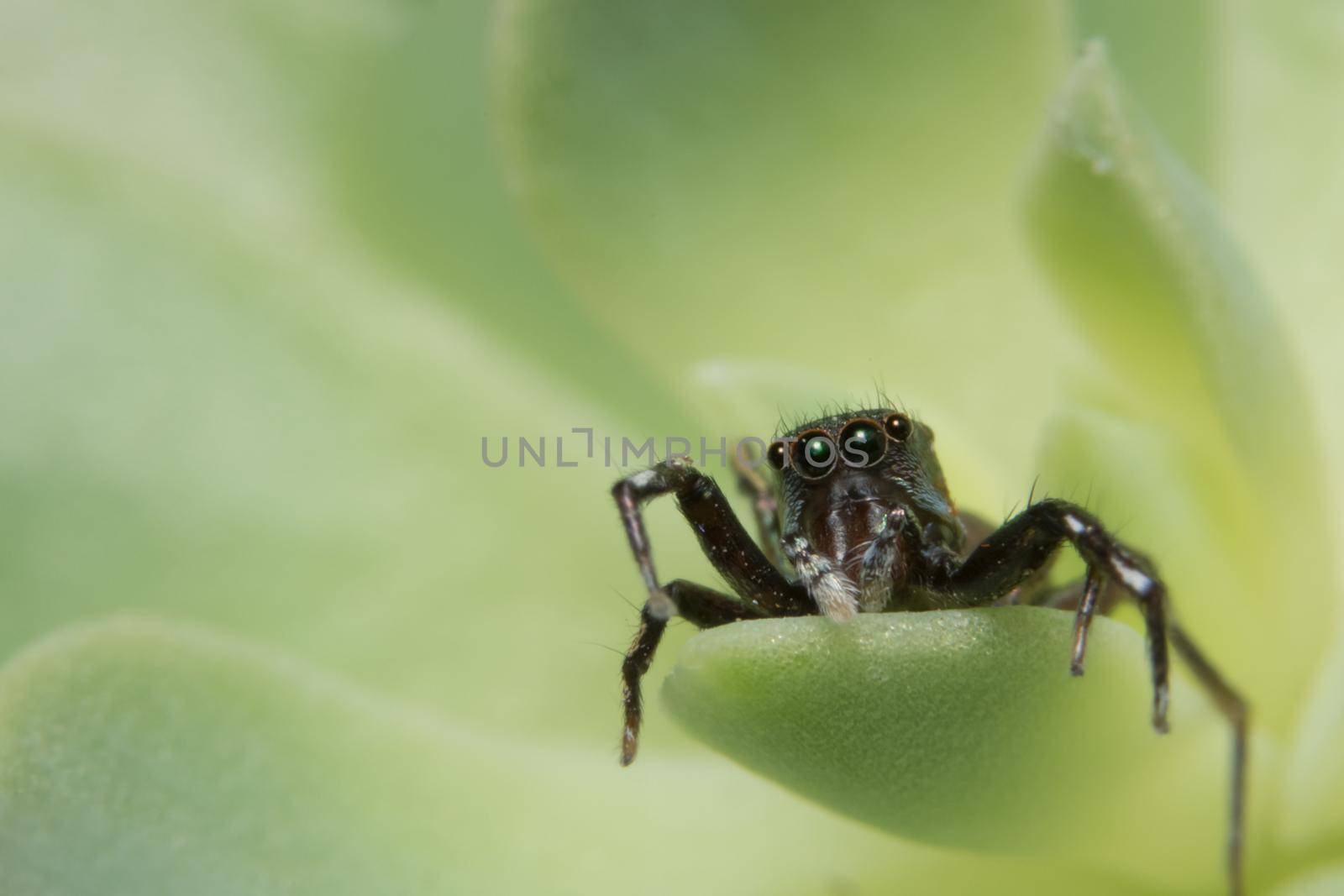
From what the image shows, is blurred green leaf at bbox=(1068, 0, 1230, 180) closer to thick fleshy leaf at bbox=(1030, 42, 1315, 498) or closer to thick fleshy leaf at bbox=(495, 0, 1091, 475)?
thick fleshy leaf at bbox=(495, 0, 1091, 475)

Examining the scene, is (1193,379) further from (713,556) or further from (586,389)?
(586,389)

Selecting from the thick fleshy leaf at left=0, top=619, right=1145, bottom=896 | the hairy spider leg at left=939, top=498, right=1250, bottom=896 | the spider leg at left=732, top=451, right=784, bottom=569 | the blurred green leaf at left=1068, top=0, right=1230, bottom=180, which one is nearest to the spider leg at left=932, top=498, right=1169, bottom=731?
the hairy spider leg at left=939, top=498, right=1250, bottom=896

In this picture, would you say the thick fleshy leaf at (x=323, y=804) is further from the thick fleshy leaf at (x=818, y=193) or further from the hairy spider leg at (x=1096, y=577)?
the thick fleshy leaf at (x=818, y=193)

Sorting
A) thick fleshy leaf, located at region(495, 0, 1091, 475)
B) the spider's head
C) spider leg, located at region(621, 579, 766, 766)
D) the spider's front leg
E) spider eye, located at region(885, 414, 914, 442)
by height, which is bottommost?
spider leg, located at region(621, 579, 766, 766)

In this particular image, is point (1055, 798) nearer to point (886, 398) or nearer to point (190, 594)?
point (886, 398)

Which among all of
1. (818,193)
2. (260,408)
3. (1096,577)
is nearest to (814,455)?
(1096,577)

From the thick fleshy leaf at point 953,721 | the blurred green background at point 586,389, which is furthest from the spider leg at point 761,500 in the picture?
the thick fleshy leaf at point 953,721
